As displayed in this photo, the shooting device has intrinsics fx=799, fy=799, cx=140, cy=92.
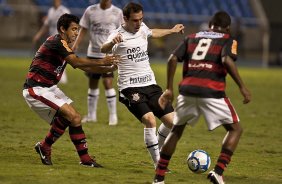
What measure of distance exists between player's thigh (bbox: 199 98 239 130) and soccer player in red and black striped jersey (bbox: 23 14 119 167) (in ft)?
5.71

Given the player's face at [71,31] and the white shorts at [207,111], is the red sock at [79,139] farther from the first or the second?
the white shorts at [207,111]

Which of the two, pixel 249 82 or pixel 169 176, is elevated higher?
pixel 169 176

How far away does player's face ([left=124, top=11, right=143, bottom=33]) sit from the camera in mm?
9988

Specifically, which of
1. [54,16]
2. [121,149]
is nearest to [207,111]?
[121,149]

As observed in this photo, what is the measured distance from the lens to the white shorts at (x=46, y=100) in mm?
10078

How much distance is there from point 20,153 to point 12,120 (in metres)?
4.18

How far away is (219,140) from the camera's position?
1352 cm

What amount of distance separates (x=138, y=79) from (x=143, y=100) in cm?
33

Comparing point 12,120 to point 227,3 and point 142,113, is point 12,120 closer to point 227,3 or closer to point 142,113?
point 142,113

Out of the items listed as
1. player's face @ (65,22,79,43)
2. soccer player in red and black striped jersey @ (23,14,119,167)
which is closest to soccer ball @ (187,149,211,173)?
soccer player in red and black striped jersey @ (23,14,119,167)

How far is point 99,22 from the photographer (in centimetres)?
1513

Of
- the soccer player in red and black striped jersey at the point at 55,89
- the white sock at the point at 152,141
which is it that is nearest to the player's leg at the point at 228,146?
the white sock at the point at 152,141

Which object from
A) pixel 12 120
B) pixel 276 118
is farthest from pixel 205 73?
pixel 276 118

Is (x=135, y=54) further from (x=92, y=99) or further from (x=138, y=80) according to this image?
(x=92, y=99)
